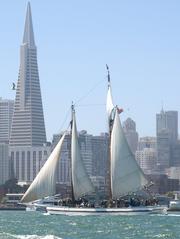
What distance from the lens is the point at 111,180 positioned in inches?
4434

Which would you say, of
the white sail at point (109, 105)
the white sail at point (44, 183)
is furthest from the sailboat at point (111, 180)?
the white sail at point (109, 105)

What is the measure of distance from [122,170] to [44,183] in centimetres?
927

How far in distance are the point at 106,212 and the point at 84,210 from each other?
269cm

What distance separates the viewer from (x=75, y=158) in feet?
379

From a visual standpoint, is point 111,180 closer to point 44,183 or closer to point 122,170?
point 122,170

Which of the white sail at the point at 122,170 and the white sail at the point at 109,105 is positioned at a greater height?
the white sail at the point at 109,105

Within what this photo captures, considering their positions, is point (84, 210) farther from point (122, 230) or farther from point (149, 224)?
point (122, 230)

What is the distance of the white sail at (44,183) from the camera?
10888 cm

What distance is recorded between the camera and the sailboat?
358ft

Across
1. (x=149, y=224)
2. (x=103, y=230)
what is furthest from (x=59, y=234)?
(x=149, y=224)

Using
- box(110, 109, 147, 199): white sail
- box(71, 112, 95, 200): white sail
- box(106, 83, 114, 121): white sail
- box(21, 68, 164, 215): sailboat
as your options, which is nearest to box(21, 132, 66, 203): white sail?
box(21, 68, 164, 215): sailboat

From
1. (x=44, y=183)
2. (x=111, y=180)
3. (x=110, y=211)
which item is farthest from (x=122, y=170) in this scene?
(x=44, y=183)

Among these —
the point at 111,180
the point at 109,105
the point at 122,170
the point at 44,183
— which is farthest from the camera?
the point at 109,105

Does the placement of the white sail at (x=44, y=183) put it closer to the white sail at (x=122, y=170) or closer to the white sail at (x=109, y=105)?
the white sail at (x=122, y=170)
